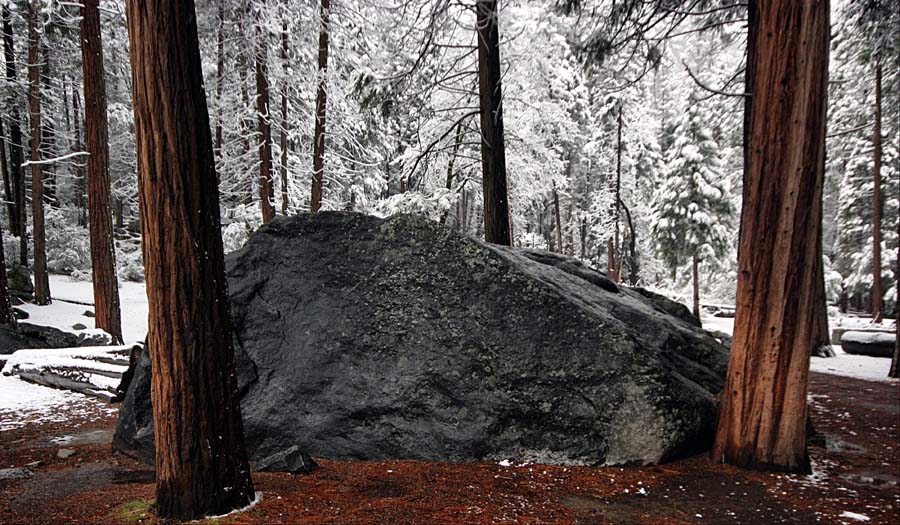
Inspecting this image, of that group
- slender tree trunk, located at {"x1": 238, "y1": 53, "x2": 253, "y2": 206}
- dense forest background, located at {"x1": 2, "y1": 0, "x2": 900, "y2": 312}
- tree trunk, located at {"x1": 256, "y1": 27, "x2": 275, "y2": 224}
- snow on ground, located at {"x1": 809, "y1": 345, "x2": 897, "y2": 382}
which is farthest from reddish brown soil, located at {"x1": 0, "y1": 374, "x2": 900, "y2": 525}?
slender tree trunk, located at {"x1": 238, "y1": 53, "x2": 253, "y2": 206}

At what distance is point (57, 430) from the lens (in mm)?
6152

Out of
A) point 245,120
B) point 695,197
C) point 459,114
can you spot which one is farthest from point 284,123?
point 695,197

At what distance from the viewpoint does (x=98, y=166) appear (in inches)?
414

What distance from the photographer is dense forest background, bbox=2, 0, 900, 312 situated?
8852 mm

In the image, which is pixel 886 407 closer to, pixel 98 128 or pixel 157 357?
pixel 157 357

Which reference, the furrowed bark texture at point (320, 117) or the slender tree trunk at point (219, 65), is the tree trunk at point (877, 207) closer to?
the furrowed bark texture at point (320, 117)

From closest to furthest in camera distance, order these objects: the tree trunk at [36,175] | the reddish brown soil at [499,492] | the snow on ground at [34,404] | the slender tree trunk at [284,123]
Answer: the reddish brown soil at [499,492], the snow on ground at [34,404], the slender tree trunk at [284,123], the tree trunk at [36,175]

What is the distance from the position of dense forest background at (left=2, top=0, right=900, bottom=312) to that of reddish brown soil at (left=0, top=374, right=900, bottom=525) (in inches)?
153

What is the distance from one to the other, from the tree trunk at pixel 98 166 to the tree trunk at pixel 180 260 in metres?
8.73

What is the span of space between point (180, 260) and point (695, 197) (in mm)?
26187

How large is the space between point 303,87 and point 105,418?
10.9m

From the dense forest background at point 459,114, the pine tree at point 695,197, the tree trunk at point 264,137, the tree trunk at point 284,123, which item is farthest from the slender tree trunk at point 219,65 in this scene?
the pine tree at point 695,197

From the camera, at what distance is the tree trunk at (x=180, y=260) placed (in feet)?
10.6

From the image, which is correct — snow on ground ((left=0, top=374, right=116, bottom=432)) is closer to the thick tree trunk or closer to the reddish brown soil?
the reddish brown soil
